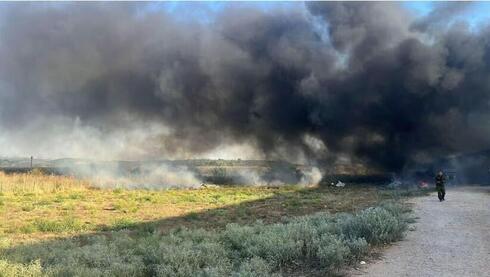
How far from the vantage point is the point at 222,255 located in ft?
31.2

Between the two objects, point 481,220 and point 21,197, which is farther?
point 21,197

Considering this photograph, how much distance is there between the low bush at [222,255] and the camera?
8062 mm

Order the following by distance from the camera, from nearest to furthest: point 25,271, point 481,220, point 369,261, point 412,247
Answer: point 25,271, point 369,261, point 412,247, point 481,220

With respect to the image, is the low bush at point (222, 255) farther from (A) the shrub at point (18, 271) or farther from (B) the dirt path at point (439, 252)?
(B) the dirt path at point (439, 252)

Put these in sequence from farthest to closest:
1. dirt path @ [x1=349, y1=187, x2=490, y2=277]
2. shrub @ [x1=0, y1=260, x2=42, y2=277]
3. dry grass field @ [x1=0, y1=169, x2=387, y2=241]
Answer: dry grass field @ [x1=0, y1=169, x2=387, y2=241], dirt path @ [x1=349, y1=187, x2=490, y2=277], shrub @ [x1=0, y1=260, x2=42, y2=277]

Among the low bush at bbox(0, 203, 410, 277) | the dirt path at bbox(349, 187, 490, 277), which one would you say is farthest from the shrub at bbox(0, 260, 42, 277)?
the dirt path at bbox(349, 187, 490, 277)

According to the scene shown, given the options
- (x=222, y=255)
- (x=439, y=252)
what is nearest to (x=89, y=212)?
(x=222, y=255)

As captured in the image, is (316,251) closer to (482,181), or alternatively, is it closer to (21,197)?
(21,197)

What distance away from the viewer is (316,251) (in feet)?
30.6

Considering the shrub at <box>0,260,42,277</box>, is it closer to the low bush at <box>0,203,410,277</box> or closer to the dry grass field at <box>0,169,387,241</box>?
the low bush at <box>0,203,410,277</box>

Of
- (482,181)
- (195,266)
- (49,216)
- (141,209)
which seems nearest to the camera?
(195,266)

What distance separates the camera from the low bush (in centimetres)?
806

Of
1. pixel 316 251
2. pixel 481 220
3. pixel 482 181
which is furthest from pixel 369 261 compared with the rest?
pixel 482 181

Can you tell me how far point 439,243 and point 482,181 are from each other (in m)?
48.4
